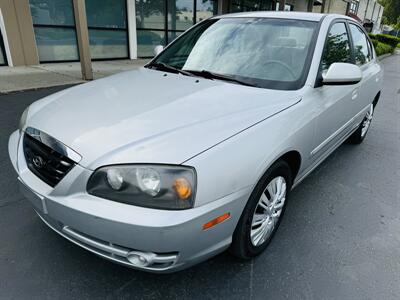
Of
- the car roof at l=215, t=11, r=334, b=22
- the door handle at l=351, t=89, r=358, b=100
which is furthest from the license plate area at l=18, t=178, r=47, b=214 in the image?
the door handle at l=351, t=89, r=358, b=100

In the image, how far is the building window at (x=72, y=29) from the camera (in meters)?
8.55

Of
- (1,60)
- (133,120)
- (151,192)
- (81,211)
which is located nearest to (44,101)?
(133,120)

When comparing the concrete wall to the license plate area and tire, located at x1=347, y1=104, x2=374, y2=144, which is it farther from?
tire, located at x1=347, y1=104, x2=374, y2=144

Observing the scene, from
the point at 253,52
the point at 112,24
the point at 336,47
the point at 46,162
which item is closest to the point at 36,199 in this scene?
the point at 46,162

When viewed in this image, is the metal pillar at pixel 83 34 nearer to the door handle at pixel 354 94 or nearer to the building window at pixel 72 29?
the building window at pixel 72 29

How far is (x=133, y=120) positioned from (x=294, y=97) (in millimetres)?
1162

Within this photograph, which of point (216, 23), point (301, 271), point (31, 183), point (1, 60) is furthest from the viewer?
point (1, 60)

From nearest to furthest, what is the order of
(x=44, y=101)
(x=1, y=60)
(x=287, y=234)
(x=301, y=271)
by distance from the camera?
(x=301, y=271) → (x=44, y=101) → (x=287, y=234) → (x=1, y=60)

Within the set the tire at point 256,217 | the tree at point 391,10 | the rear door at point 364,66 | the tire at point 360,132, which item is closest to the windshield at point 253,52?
the tire at point 256,217

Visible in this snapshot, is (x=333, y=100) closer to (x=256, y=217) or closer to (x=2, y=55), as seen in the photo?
(x=256, y=217)

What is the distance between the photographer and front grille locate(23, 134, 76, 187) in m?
1.72

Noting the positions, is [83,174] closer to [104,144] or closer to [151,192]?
[104,144]

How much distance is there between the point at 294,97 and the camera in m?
2.27

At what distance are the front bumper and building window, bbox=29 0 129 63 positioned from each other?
8.34m
